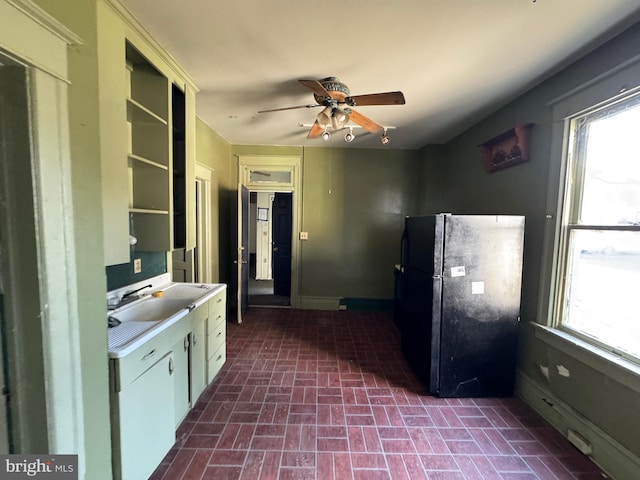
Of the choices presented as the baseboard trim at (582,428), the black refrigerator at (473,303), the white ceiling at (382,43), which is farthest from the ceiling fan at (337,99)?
the baseboard trim at (582,428)

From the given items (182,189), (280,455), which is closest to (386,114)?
(182,189)

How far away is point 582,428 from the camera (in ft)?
5.74

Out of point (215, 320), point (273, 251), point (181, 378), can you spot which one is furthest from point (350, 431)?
point (273, 251)

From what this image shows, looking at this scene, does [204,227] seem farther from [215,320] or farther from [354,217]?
[354,217]

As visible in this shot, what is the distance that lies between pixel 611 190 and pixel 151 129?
318 cm

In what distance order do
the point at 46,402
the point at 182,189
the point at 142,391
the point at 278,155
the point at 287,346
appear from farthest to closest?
the point at 278,155 < the point at 287,346 < the point at 182,189 < the point at 142,391 < the point at 46,402

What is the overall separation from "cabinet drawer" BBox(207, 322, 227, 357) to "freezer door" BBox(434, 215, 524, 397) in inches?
76.8

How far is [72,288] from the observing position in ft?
3.34

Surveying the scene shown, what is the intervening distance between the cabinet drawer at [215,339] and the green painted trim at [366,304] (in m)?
2.28

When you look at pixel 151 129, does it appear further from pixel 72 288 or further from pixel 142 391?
pixel 142 391

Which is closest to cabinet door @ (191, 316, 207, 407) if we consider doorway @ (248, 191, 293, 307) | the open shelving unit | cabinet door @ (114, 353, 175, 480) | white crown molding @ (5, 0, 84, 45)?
cabinet door @ (114, 353, 175, 480)

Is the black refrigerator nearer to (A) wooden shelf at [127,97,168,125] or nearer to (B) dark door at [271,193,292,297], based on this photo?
(A) wooden shelf at [127,97,168,125]

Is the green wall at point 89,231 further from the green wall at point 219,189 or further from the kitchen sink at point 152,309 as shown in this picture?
the green wall at point 219,189

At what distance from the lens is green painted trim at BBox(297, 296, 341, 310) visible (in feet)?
14.4
